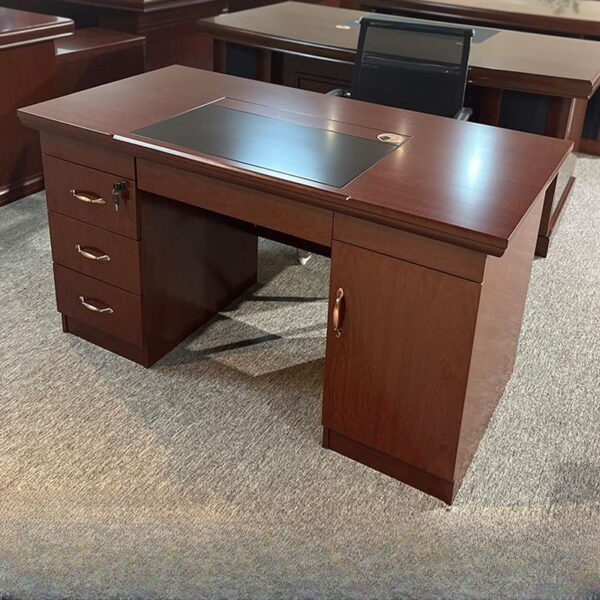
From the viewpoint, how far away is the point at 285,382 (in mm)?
1763

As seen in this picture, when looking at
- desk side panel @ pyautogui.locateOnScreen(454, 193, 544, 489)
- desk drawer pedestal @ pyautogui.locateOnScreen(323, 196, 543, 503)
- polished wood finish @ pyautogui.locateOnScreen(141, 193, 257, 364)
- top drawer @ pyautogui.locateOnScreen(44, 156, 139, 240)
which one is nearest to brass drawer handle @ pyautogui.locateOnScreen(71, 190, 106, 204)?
top drawer @ pyautogui.locateOnScreen(44, 156, 139, 240)

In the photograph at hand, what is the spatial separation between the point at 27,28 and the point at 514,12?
1.94 m

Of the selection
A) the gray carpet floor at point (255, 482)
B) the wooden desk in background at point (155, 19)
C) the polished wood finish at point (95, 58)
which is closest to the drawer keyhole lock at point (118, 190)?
the gray carpet floor at point (255, 482)

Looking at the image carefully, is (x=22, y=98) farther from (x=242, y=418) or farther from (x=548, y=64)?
(x=548, y=64)

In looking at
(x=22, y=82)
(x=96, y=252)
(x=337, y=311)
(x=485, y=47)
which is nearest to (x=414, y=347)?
(x=337, y=311)

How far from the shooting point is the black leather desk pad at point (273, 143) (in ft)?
4.55

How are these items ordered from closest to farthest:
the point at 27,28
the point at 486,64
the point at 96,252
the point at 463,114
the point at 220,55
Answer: the point at 96,252 → the point at 463,114 → the point at 486,64 → the point at 27,28 → the point at 220,55

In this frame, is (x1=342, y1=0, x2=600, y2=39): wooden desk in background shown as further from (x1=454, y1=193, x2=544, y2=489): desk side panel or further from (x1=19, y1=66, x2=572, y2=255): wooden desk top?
(x1=454, y1=193, x2=544, y2=489): desk side panel

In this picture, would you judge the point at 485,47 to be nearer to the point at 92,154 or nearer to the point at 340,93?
the point at 340,93

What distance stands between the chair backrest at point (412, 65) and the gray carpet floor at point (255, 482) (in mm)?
702

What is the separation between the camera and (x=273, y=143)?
4.93ft

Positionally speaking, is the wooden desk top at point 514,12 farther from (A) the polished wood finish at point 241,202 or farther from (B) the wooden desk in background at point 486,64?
(A) the polished wood finish at point 241,202

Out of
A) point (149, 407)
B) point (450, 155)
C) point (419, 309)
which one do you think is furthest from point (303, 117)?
point (149, 407)

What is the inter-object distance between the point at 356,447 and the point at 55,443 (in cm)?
62
